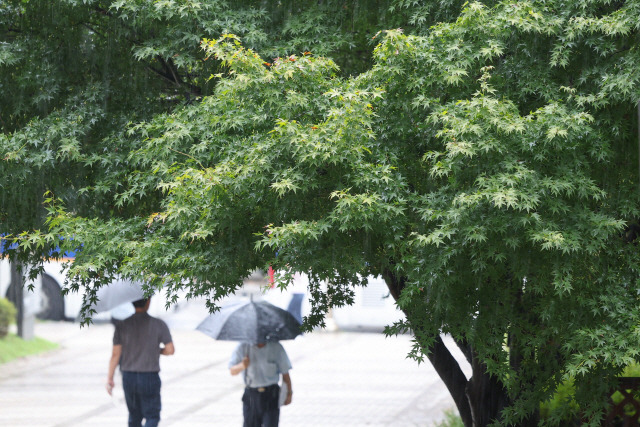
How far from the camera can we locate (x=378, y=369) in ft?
57.3

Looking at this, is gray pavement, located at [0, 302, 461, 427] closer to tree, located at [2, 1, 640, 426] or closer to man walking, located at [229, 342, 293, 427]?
man walking, located at [229, 342, 293, 427]

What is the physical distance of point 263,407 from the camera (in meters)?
9.09

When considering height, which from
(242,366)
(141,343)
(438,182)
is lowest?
(242,366)

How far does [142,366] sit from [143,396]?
37 cm

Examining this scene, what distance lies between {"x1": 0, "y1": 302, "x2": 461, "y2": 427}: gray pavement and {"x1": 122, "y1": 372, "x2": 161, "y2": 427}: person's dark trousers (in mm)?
958

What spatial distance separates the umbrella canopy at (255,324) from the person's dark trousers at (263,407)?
1.98 ft

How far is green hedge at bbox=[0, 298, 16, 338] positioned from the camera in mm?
18219

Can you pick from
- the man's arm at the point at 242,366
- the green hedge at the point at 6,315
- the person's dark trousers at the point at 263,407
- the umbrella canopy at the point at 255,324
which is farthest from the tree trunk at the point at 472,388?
the green hedge at the point at 6,315

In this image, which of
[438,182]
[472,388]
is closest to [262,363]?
[472,388]

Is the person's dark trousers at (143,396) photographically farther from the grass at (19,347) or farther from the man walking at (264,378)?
the grass at (19,347)

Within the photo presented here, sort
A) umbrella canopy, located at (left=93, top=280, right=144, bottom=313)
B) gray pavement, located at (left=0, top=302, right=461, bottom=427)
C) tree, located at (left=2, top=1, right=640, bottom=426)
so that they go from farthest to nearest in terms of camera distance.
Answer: gray pavement, located at (left=0, top=302, right=461, bottom=427), umbrella canopy, located at (left=93, top=280, right=144, bottom=313), tree, located at (left=2, top=1, right=640, bottom=426)

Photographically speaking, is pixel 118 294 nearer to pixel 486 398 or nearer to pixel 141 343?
pixel 141 343

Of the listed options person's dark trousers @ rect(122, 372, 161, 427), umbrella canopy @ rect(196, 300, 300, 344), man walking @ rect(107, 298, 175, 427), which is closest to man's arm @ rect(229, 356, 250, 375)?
umbrella canopy @ rect(196, 300, 300, 344)

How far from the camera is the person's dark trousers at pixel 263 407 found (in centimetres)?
909
